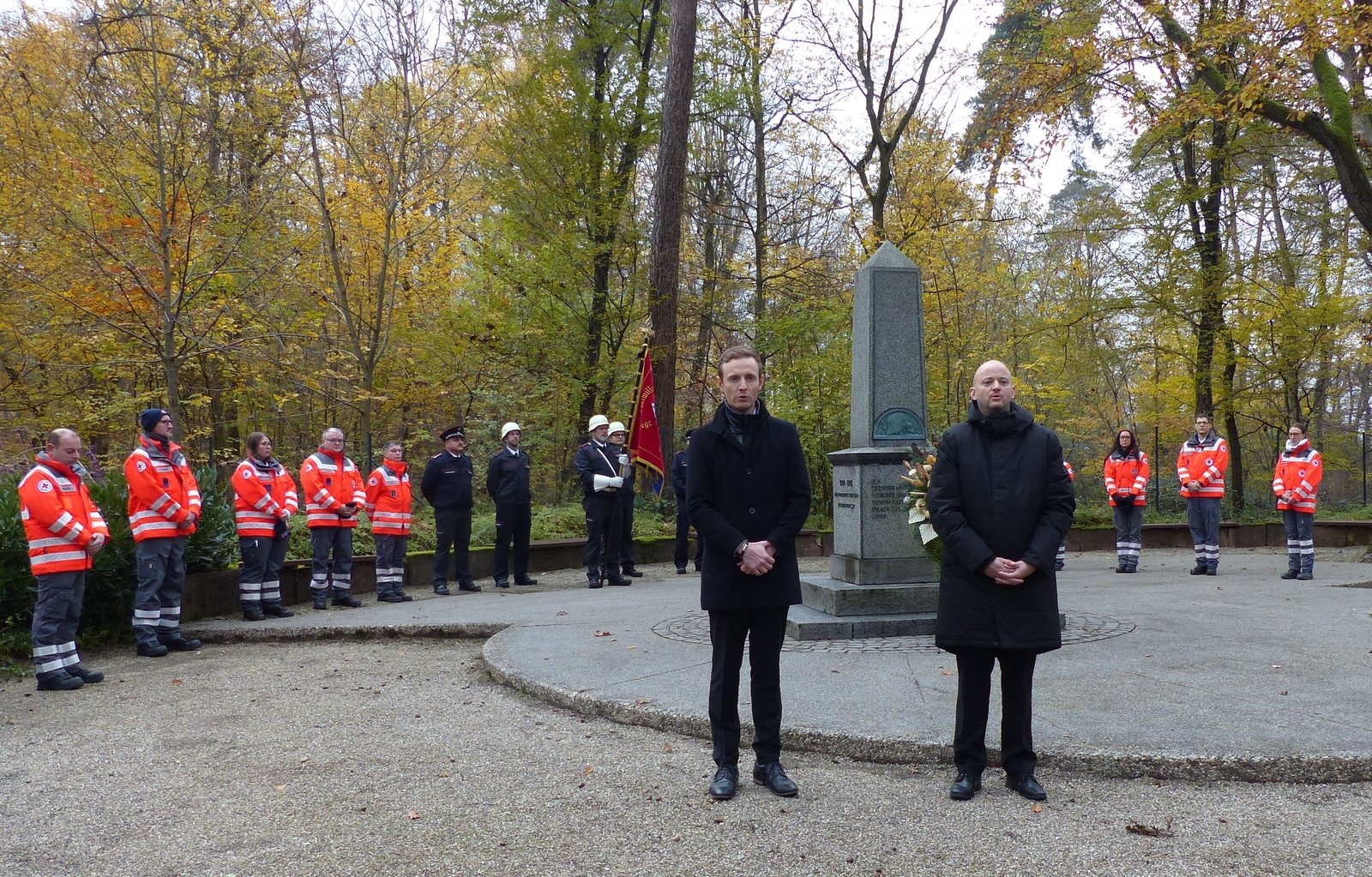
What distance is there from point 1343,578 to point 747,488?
10.5 meters

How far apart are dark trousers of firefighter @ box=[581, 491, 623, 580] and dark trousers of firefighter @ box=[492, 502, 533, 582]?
33.6 inches

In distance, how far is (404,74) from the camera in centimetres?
1455

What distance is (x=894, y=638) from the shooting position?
22.9ft

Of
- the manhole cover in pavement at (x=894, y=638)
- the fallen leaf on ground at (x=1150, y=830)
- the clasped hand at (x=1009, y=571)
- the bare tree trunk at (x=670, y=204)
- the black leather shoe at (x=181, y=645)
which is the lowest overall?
the black leather shoe at (x=181, y=645)

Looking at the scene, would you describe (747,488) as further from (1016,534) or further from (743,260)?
(743,260)

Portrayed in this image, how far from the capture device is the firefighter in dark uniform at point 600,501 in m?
11.5

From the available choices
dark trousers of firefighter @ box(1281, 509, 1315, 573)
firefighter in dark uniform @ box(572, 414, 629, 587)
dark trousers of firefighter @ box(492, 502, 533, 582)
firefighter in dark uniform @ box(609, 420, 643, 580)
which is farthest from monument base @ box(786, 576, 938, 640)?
dark trousers of firefighter @ box(1281, 509, 1315, 573)

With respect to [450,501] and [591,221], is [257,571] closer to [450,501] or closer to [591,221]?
[450,501]

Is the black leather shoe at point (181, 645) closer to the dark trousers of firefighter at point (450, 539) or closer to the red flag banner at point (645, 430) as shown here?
the dark trousers of firefighter at point (450, 539)

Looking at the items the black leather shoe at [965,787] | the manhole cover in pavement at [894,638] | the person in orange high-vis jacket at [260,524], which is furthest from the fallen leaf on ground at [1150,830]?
the person in orange high-vis jacket at [260,524]

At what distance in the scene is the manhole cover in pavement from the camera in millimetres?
6590

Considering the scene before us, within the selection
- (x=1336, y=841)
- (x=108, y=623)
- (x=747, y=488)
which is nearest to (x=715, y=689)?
(x=747, y=488)

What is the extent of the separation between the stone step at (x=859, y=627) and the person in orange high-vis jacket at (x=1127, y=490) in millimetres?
6283

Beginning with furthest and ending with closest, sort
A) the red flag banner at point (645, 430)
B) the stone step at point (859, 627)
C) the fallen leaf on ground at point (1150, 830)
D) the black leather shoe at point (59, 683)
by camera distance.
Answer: the red flag banner at point (645, 430) < the stone step at point (859, 627) < the black leather shoe at point (59, 683) < the fallen leaf on ground at point (1150, 830)
